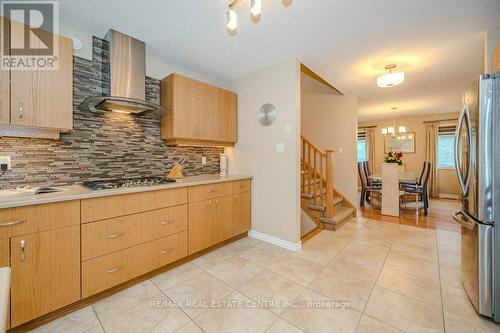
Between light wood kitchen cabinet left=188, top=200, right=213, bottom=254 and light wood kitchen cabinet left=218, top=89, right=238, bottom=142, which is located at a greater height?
light wood kitchen cabinet left=218, top=89, right=238, bottom=142

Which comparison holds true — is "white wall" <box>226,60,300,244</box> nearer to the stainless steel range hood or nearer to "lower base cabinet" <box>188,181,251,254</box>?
"lower base cabinet" <box>188,181,251,254</box>

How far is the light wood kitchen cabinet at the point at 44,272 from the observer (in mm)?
Answer: 1315

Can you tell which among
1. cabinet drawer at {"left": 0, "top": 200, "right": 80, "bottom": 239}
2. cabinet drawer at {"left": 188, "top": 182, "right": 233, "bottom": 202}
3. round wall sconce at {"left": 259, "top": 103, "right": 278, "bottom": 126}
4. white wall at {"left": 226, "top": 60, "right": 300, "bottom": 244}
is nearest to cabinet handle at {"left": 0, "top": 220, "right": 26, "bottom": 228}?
cabinet drawer at {"left": 0, "top": 200, "right": 80, "bottom": 239}

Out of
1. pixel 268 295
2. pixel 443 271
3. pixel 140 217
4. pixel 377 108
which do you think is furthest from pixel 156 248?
pixel 377 108

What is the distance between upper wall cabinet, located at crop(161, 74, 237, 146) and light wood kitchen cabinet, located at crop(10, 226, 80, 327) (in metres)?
1.40

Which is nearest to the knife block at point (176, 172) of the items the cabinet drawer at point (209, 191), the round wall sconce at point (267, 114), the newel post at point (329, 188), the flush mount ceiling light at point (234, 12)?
the cabinet drawer at point (209, 191)

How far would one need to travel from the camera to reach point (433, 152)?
A: 6023 millimetres

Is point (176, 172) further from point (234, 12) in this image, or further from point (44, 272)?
point (234, 12)

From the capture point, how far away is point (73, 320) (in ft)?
4.86

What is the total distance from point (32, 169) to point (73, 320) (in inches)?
49.5

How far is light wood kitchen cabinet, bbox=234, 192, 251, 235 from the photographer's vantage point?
277cm

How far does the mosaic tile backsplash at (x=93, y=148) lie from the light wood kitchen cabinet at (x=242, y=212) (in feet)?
3.35

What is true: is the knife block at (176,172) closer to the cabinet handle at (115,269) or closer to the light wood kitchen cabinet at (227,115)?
the light wood kitchen cabinet at (227,115)

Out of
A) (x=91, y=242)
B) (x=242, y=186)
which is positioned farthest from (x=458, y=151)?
(x=91, y=242)
